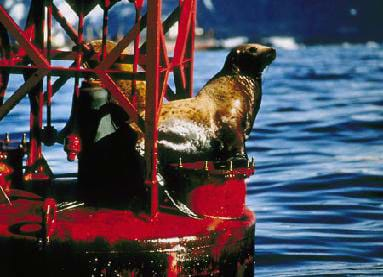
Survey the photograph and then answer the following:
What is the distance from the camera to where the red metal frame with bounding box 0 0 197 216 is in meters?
8.40

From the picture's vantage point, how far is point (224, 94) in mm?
9984

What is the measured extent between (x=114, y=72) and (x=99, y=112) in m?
0.50

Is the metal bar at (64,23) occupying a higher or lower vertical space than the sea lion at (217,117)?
higher

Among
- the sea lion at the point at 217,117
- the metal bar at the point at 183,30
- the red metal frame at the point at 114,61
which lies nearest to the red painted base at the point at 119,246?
the red metal frame at the point at 114,61

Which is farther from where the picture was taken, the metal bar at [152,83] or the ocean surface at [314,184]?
the ocean surface at [314,184]

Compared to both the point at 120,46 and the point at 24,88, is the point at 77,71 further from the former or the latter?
the point at 120,46

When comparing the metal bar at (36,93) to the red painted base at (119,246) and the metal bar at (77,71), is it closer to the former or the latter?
the metal bar at (77,71)

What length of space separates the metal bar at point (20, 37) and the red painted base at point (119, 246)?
1.61 metres

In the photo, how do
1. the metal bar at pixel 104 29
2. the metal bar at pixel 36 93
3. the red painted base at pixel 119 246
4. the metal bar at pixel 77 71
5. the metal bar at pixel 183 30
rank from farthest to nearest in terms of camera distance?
the metal bar at pixel 36 93 → the metal bar at pixel 183 30 → the metal bar at pixel 104 29 → the metal bar at pixel 77 71 → the red painted base at pixel 119 246

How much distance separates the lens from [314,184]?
21.9 m

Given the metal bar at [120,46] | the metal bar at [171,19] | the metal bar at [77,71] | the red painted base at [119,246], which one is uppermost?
the metal bar at [171,19]

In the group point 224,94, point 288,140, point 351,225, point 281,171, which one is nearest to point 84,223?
point 224,94

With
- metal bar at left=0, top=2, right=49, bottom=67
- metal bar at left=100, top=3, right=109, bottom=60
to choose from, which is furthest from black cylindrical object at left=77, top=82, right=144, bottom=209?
metal bar at left=0, top=2, right=49, bottom=67

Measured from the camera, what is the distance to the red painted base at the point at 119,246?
26.7 feet
